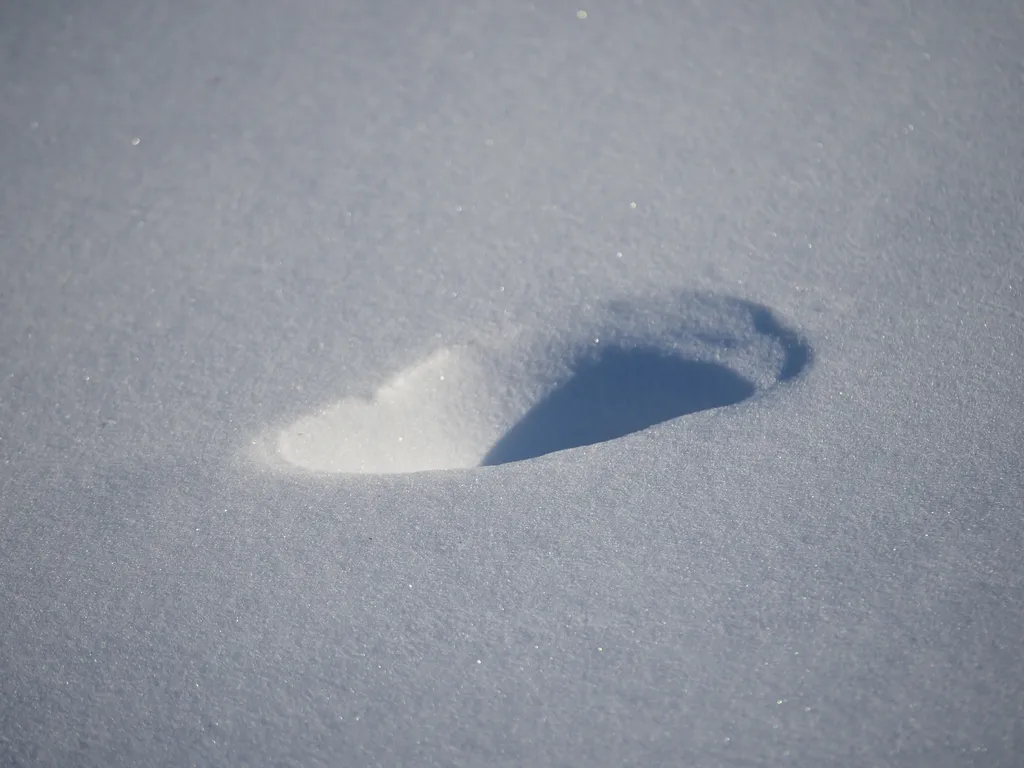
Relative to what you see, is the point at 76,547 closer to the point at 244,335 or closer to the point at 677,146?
the point at 244,335

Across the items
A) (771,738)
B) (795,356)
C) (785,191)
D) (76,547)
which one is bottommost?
(76,547)

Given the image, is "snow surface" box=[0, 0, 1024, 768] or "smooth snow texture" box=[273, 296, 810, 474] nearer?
"snow surface" box=[0, 0, 1024, 768]

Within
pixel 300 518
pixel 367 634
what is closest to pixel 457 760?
pixel 367 634

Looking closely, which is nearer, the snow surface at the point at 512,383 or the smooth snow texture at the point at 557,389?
the snow surface at the point at 512,383

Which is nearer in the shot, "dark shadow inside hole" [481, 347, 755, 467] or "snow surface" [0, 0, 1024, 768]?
"snow surface" [0, 0, 1024, 768]
